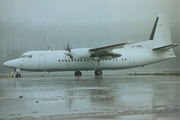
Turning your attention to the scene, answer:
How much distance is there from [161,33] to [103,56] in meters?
6.59

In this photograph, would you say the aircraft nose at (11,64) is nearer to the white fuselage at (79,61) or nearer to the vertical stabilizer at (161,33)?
the white fuselage at (79,61)

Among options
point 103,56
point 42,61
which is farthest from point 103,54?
point 42,61

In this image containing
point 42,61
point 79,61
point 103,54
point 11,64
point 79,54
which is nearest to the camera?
point 11,64

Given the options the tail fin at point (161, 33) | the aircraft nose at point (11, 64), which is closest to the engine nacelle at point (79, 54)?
the aircraft nose at point (11, 64)

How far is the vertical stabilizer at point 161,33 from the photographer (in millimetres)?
30188

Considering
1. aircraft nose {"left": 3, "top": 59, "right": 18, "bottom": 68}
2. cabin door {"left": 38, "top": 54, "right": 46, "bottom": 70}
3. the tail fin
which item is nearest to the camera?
aircraft nose {"left": 3, "top": 59, "right": 18, "bottom": 68}

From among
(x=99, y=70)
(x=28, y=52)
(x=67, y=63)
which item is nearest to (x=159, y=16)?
(x=99, y=70)

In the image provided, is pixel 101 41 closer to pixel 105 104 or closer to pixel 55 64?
pixel 55 64

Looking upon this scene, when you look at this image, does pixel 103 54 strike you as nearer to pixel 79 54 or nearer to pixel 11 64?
pixel 79 54

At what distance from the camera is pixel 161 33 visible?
3042 centimetres

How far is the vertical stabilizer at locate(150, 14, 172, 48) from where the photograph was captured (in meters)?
30.2

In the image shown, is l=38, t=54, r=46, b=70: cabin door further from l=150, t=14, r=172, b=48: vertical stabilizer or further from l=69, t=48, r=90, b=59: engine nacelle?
l=150, t=14, r=172, b=48: vertical stabilizer

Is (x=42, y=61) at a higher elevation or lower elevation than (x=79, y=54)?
lower

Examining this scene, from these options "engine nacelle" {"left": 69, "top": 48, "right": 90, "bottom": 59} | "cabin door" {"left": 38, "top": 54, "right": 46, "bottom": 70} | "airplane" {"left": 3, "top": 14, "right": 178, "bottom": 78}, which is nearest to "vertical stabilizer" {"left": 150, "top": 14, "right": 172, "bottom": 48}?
"airplane" {"left": 3, "top": 14, "right": 178, "bottom": 78}
